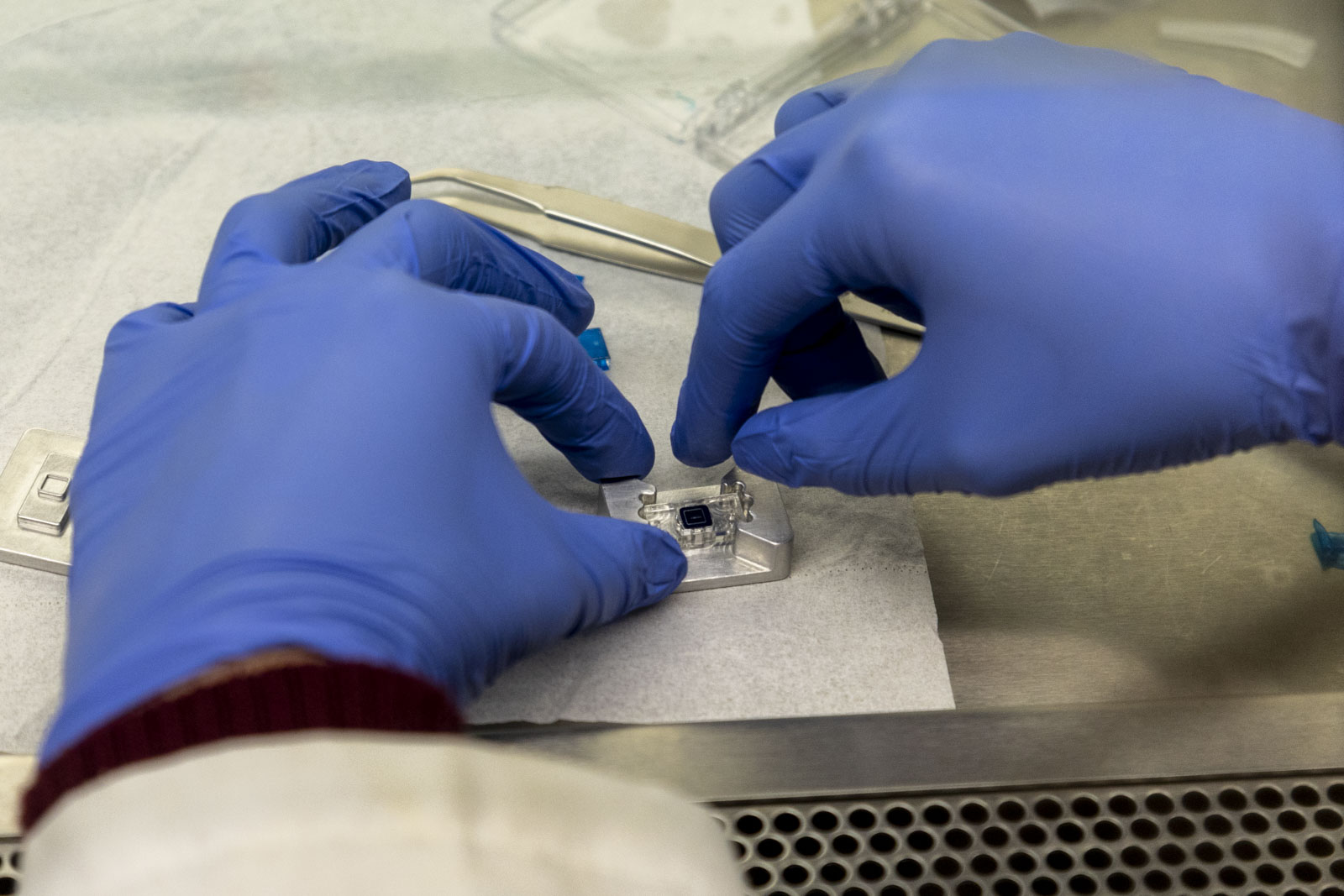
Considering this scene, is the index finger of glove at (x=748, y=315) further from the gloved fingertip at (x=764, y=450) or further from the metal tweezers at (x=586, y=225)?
the metal tweezers at (x=586, y=225)

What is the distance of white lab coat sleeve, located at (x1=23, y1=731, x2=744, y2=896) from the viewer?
368 millimetres

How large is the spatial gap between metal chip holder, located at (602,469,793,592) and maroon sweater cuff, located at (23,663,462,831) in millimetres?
393

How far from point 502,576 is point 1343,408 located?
63cm

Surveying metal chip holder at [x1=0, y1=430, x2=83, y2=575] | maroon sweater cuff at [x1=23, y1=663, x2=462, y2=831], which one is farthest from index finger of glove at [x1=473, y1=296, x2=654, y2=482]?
metal chip holder at [x1=0, y1=430, x2=83, y2=575]

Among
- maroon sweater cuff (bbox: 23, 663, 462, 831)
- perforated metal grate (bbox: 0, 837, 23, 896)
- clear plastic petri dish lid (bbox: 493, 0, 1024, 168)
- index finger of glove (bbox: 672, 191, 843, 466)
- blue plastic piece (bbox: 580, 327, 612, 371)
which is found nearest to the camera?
maroon sweater cuff (bbox: 23, 663, 462, 831)

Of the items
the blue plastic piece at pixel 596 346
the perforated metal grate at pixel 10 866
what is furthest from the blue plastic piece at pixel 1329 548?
the perforated metal grate at pixel 10 866

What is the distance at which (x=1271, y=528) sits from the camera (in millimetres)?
993

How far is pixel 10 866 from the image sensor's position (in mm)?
671

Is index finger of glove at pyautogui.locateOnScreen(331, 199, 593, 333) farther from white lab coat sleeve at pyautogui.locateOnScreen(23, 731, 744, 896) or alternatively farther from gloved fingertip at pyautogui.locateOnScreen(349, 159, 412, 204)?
white lab coat sleeve at pyautogui.locateOnScreen(23, 731, 744, 896)

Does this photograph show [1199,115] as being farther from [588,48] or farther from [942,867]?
[588,48]

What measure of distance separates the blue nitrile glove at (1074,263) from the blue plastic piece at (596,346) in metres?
0.28

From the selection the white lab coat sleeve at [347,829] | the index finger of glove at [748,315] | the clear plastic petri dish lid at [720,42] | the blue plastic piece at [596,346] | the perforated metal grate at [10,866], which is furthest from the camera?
the clear plastic petri dish lid at [720,42]

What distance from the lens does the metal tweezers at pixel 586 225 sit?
3.78 feet

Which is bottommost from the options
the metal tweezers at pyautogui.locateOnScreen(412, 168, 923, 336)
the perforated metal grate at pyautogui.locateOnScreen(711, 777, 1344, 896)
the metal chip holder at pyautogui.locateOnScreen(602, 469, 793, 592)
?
the perforated metal grate at pyautogui.locateOnScreen(711, 777, 1344, 896)
